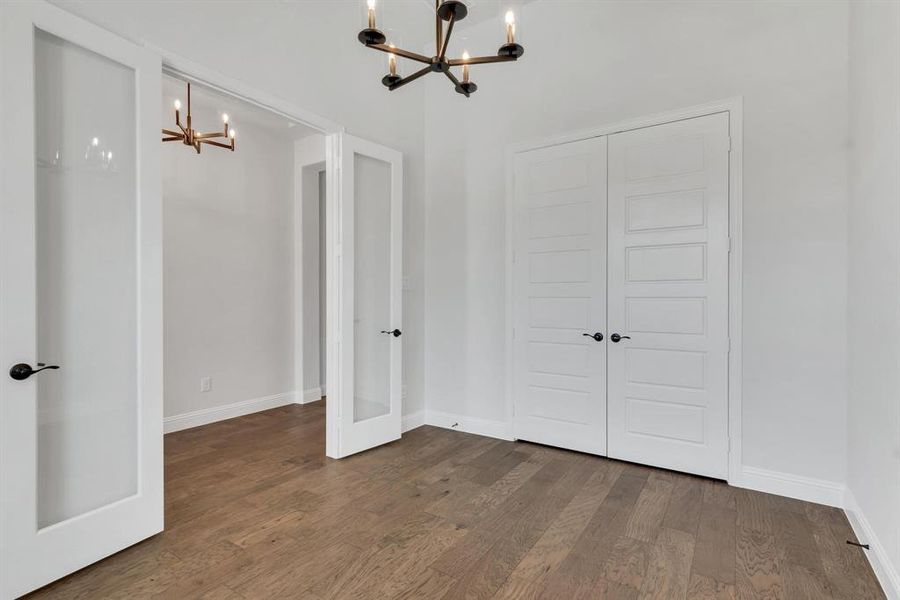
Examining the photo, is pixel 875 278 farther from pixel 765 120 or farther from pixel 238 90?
pixel 238 90

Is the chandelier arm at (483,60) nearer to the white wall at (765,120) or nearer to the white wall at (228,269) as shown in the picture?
the white wall at (765,120)

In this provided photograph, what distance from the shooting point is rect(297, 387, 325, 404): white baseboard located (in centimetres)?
528

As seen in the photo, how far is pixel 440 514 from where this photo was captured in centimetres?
261

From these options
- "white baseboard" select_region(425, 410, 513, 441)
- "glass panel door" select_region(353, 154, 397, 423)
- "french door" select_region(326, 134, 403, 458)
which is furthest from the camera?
"white baseboard" select_region(425, 410, 513, 441)

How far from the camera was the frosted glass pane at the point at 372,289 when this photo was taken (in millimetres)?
3656

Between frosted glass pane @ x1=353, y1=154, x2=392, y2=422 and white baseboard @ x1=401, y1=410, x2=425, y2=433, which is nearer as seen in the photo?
frosted glass pane @ x1=353, y1=154, x2=392, y2=422

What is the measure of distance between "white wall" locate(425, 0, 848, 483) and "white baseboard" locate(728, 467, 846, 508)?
4 cm

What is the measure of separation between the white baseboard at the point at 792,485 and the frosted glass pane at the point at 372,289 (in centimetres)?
266

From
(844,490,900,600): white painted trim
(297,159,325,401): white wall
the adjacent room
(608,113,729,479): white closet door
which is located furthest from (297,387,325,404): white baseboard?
(844,490,900,600): white painted trim

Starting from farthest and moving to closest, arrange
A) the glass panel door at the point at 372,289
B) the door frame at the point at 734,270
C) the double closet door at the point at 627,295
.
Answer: the glass panel door at the point at 372,289 → the double closet door at the point at 627,295 → the door frame at the point at 734,270

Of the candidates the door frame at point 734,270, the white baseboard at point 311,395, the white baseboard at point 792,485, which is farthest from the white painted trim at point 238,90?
the white baseboard at point 792,485

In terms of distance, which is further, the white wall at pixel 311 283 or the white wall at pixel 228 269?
the white wall at pixel 311 283

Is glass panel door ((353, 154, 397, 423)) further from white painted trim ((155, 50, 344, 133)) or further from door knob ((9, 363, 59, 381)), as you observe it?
door knob ((9, 363, 59, 381))

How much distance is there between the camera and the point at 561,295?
366 cm
